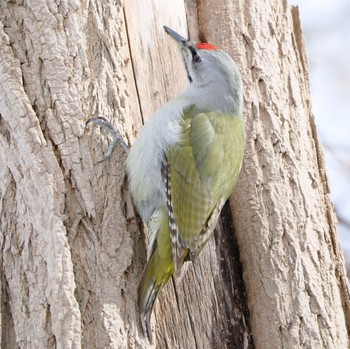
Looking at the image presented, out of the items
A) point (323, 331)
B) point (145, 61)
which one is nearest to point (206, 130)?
point (145, 61)

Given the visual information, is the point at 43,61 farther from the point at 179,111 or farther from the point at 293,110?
the point at 293,110

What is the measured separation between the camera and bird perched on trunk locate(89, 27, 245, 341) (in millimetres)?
3861

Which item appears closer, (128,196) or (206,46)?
(128,196)

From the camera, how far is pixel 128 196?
3982mm

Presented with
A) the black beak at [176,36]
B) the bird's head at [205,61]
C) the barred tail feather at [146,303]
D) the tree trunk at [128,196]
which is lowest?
the barred tail feather at [146,303]

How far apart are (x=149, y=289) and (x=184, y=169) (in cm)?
63

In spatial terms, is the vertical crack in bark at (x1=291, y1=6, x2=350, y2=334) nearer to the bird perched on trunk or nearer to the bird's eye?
the bird perched on trunk

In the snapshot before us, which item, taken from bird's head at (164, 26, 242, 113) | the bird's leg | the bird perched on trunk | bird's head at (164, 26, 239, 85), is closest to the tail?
the bird perched on trunk

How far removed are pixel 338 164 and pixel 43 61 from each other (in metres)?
3.62

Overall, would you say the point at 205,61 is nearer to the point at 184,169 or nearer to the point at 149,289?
the point at 184,169

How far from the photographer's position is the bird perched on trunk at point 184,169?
3.86m

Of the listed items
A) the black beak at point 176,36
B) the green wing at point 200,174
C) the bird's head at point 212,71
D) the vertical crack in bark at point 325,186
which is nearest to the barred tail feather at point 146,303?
the green wing at point 200,174

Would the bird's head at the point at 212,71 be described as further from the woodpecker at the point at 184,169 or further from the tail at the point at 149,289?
the tail at the point at 149,289

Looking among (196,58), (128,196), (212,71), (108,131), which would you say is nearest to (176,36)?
(196,58)
